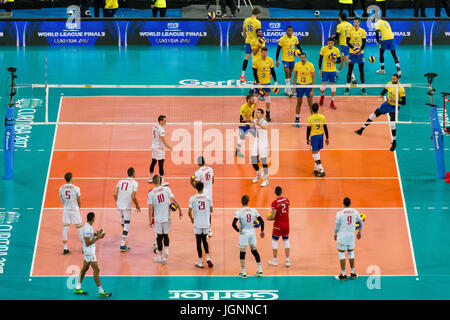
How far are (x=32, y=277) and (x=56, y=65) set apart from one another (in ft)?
40.5

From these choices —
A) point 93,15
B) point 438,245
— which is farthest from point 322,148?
point 93,15

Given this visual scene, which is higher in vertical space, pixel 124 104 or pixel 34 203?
pixel 124 104

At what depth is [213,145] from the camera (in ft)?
84.2

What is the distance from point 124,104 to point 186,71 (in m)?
3.13

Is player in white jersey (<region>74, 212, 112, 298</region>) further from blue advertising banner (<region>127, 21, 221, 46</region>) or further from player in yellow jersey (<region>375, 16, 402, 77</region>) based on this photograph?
blue advertising banner (<region>127, 21, 221, 46</region>)

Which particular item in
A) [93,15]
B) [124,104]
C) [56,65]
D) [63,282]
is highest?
[93,15]

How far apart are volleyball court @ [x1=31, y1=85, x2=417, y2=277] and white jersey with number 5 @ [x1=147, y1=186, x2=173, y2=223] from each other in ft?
4.33

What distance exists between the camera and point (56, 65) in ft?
100

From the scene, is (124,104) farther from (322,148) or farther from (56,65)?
(322,148)

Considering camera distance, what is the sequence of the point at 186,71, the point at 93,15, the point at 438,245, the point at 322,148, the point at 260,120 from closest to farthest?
1. the point at 438,245
2. the point at 260,120
3. the point at 322,148
4. the point at 186,71
5. the point at 93,15

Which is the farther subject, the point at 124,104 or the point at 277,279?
the point at 124,104

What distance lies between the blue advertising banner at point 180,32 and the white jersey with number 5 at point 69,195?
523 inches

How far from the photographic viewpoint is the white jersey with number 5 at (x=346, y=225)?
19.0m

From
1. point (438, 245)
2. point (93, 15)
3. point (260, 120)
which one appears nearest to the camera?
point (438, 245)
